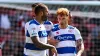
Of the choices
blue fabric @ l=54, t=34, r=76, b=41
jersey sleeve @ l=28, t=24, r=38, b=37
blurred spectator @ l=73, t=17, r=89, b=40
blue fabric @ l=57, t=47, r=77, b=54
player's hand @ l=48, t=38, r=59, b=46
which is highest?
jersey sleeve @ l=28, t=24, r=38, b=37

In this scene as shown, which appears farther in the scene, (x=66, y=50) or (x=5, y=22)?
(x=5, y=22)

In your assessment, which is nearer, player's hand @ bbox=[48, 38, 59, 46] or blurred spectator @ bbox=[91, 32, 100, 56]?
player's hand @ bbox=[48, 38, 59, 46]

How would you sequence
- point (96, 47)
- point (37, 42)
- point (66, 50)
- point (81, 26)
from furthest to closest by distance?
point (81, 26) < point (96, 47) < point (66, 50) < point (37, 42)

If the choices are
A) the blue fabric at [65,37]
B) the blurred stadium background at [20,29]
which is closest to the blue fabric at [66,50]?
the blue fabric at [65,37]

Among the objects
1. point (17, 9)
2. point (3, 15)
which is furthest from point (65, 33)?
point (3, 15)

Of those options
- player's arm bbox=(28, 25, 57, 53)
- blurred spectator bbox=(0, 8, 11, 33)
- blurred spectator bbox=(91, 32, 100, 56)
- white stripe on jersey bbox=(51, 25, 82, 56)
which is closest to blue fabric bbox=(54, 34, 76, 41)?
white stripe on jersey bbox=(51, 25, 82, 56)

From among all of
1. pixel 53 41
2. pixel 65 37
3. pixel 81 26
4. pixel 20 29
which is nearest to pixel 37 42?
pixel 53 41

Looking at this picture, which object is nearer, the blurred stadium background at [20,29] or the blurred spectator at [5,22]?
the blurred stadium background at [20,29]

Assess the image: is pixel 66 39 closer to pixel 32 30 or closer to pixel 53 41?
pixel 53 41

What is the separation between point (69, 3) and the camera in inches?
246

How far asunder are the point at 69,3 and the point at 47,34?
1636 millimetres

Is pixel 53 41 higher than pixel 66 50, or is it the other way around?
pixel 53 41

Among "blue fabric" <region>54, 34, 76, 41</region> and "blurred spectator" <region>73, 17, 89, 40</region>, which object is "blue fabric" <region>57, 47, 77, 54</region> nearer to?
"blue fabric" <region>54, 34, 76, 41</region>

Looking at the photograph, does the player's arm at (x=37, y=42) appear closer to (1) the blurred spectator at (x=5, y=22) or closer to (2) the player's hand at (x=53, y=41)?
(2) the player's hand at (x=53, y=41)
